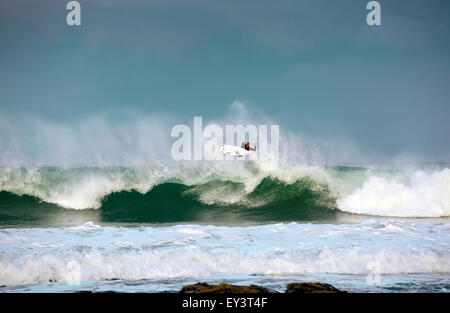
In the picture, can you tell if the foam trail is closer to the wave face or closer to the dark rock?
the wave face

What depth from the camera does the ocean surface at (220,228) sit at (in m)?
7.57

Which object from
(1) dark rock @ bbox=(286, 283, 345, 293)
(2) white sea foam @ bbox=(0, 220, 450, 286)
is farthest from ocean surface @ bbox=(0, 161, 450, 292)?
(1) dark rock @ bbox=(286, 283, 345, 293)

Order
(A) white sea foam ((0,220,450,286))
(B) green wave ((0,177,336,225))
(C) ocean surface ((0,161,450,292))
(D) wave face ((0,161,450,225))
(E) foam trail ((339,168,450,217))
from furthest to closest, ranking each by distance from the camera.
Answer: (E) foam trail ((339,168,450,217)), (D) wave face ((0,161,450,225)), (B) green wave ((0,177,336,225)), (A) white sea foam ((0,220,450,286)), (C) ocean surface ((0,161,450,292))

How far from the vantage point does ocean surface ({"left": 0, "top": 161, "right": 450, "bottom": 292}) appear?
24.8 feet

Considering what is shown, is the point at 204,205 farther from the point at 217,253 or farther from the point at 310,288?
the point at 310,288

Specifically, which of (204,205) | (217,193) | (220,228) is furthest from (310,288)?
(217,193)

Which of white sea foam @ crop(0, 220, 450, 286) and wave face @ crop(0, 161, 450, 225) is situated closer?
white sea foam @ crop(0, 220, 450, 286)

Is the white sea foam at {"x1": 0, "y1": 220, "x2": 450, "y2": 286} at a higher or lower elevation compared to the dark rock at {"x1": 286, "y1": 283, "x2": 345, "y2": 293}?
lower

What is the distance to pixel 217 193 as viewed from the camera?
1864cm

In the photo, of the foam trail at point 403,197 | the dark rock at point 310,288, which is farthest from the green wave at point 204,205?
the dark rock at point 310,288

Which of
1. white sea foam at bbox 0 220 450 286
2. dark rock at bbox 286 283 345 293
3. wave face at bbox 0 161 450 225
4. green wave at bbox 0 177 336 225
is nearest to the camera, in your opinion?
dark rock at bbox 286 283 345 293

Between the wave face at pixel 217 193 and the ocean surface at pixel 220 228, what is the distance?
0.06m

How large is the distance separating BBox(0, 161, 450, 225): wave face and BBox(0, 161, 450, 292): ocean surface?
0.21 feet

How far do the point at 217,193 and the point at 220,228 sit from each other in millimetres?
6988
